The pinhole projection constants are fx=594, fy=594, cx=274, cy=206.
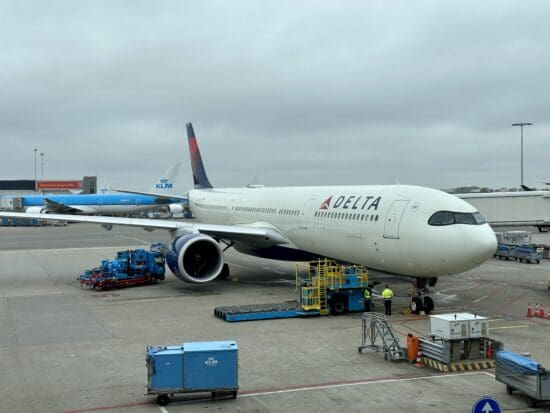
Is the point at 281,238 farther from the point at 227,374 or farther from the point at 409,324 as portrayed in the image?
the point at 227,374

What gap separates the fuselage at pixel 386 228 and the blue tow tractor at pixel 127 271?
495cm

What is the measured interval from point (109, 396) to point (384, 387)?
199 inches

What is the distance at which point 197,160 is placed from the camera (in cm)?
3897

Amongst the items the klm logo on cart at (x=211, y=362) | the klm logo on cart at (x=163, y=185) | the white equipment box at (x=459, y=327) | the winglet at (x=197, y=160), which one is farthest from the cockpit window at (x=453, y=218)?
the klm logo on cart at (x=163, y=185)

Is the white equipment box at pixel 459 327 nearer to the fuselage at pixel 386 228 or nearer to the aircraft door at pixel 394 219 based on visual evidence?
the fuselage at pixel 386 228

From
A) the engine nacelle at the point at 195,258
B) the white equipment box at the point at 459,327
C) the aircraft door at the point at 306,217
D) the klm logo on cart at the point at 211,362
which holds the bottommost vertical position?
the klm logo on cart at the point at 211,362

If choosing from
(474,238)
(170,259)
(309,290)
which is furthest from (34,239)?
(474,238)

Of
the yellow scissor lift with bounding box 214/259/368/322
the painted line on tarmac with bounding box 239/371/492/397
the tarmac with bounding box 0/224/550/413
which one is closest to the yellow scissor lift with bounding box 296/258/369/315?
the yellow scissor lift with bounding box 214/259/368/322

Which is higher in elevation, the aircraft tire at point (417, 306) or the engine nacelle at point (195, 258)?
the engine nacelle at point (195, 258)

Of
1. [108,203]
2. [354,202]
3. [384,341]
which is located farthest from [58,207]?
[384,341]

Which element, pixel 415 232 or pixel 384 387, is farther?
pixel 415 232

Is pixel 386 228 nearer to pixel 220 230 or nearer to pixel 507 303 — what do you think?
pixel 507 303

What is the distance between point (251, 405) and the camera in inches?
403

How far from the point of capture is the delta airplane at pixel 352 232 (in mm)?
16656
